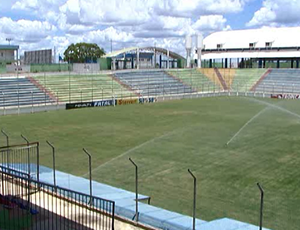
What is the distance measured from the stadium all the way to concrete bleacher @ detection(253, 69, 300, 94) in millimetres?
257

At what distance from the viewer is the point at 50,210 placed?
13.6 meters

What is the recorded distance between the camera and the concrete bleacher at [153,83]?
64281mm

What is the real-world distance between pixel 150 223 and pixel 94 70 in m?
61.5

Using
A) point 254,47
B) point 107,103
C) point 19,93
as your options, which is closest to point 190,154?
point 107,103

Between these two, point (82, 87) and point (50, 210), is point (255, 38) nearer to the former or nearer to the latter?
point (82, 87)

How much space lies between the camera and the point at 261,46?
8525 centimetres

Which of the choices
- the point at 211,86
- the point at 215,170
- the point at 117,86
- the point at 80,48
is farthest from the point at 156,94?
the point at 80,48

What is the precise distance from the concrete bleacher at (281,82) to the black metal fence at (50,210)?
58202mm

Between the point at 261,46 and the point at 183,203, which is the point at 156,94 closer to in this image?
the point at 261,46

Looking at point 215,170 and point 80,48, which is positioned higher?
point 80,48

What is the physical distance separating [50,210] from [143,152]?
36.9 feet

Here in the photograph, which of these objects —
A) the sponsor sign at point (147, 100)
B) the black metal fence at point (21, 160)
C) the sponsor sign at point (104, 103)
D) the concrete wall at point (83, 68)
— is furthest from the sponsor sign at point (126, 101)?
the black metal fence at point (21, 160)

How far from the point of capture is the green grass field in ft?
52.3

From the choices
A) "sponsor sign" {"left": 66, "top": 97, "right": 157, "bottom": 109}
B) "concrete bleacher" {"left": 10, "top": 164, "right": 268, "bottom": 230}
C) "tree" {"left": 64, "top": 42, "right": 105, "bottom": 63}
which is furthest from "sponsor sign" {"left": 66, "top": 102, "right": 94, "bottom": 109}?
"tree" {"left": 64, "top": 42, "right": 105, "bottom": 63}
